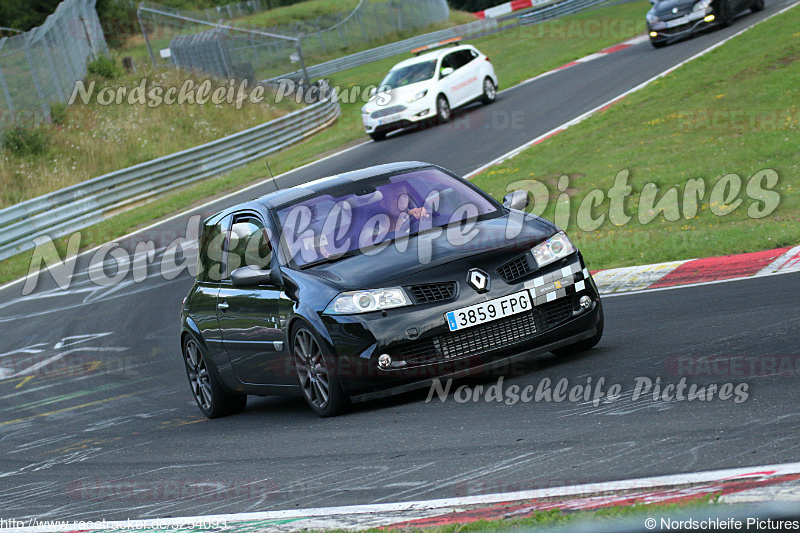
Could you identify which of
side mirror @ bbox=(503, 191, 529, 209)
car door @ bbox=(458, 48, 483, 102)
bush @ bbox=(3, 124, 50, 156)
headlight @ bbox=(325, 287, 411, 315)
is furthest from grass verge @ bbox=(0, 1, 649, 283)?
headlight @ bbox=(325, 287, 411, 315)

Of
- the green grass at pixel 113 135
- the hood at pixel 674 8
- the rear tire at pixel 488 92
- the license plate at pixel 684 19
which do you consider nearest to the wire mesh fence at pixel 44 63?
the green grass at pixel 113 135

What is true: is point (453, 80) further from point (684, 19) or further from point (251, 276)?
point (251, 276)

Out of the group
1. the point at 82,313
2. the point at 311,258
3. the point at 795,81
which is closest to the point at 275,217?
the point at 311,258

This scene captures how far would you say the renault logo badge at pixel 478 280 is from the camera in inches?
275

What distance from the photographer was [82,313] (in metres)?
15.3

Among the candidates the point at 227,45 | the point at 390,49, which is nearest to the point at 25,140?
the point at 227,45

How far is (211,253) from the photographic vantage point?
9.07 m

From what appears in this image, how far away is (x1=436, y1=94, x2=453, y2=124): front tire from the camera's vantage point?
90.6 feet

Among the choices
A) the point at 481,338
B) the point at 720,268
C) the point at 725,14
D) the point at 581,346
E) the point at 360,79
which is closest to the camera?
the point at 481,338

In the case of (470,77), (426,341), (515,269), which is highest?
(515,269)

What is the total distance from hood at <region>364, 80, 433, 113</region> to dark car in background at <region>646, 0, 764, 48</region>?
7365mm

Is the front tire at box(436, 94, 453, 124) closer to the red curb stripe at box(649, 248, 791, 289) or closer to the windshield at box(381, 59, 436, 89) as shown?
the windshield at box(381, 59, 436, 89)

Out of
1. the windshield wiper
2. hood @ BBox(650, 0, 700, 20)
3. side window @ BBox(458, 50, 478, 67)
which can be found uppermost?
the windshield wiper

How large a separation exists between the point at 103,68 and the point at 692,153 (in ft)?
75.9
